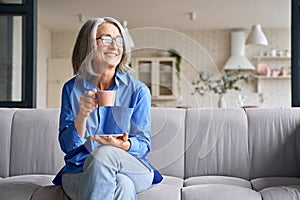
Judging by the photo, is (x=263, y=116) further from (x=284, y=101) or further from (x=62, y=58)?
(x=62, y=58)

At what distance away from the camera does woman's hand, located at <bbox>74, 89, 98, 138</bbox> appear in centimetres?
190

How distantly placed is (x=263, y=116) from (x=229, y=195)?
0.81 meters

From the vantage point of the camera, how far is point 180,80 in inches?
82.0

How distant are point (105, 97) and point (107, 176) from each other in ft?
1.01

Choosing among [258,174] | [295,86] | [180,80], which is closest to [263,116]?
[258,174]

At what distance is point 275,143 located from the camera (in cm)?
276

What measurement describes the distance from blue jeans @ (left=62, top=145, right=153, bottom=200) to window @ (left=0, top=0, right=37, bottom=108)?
5.04 feet

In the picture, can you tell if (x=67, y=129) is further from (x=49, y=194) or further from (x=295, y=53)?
(x=295, y=53)

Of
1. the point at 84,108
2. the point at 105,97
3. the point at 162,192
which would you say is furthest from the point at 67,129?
the point at 162,192

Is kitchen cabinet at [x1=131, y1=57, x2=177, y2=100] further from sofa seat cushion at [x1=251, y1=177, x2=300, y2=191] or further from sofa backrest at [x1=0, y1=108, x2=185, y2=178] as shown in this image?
sofa seat cushion at [x1=251, y1=177, x2=300, y2=191]

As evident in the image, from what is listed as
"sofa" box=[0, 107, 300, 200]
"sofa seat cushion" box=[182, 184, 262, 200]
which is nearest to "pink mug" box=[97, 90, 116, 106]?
"sofa seat cushion" box=[182, 184, 262, 200]

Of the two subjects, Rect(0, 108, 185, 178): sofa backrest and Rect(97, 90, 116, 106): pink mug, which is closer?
Rect(97, 90, 116, 106): pink mug

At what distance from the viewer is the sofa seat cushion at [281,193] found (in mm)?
2148

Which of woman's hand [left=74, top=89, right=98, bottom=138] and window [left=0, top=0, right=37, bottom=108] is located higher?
window [left=0, top=0, right=37, bottom=108]
